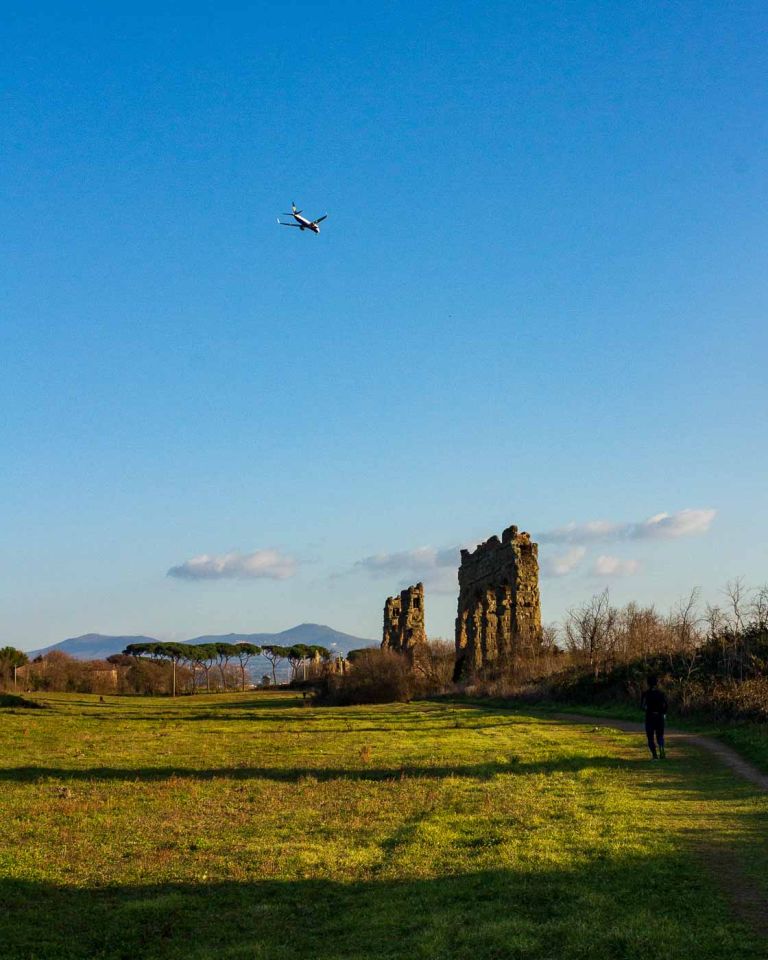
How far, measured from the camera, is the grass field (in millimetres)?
8430

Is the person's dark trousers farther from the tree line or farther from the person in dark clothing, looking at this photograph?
the tree line

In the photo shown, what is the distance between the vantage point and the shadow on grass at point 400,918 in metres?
8.02

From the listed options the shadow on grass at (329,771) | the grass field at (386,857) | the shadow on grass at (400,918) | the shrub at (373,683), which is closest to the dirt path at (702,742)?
the grass field at (386,857)

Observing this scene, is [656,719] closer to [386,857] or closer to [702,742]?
[702,742]

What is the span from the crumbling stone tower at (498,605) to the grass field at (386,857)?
3186 centimetres

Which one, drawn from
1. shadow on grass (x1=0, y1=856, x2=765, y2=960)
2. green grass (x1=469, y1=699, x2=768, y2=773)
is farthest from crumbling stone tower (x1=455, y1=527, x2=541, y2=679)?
shadow on grass (x1=0, y1=856, x2=765, y2=960)

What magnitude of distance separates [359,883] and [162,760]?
40.3 ft

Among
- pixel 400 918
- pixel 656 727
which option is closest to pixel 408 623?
pixel 656 727

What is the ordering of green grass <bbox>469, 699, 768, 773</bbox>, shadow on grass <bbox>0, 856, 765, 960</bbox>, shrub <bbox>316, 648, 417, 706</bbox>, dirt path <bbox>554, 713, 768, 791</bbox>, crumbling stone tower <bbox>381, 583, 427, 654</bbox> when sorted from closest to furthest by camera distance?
shadow on grass <bbox>0, 856, 765, 960</bbox> < dirt path <bbox>554, 713, 768, 791</bbox> < green grass <bbox>469, 699, 768, 773</bbox> < shrub <bbox>316, 648, 417, 706</bbox> < crumbling stone tower <bbox>381, 583, 427, 654</bbox>

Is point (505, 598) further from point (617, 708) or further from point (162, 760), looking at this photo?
point (162, 760)

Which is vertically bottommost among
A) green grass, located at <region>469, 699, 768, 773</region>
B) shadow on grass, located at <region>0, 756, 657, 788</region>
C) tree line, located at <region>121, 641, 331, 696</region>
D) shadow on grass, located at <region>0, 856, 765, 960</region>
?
shadow on grass, located at <region>0, 856, 765, 960</region>

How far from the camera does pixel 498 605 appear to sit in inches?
2292

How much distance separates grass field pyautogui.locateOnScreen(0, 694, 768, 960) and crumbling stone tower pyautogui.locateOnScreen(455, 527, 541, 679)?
31.9 metres

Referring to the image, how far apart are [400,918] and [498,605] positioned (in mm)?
49932
